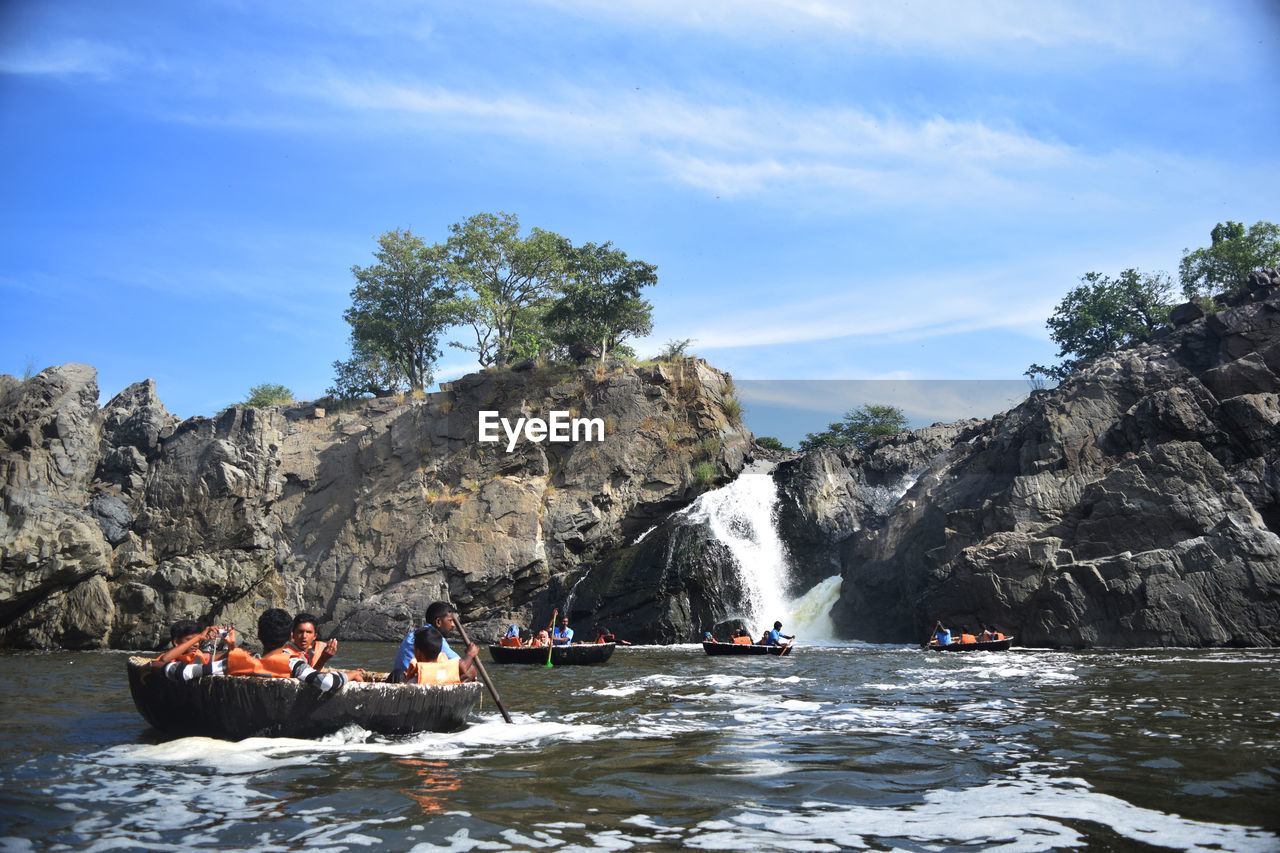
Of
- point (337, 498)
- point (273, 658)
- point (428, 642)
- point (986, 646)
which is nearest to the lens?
point (273, 658)

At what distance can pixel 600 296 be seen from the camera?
142 ft

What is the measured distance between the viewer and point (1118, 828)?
6.32 meters

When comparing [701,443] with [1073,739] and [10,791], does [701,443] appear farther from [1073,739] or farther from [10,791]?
[10,791]

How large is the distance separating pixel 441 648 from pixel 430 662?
28 centimetres

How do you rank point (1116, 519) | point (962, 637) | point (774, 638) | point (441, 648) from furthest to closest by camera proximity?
point (1116, 519) → point (774, 638) → point (962, 637) → point (441, 648)

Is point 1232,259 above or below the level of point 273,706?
above

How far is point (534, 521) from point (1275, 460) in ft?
86.1

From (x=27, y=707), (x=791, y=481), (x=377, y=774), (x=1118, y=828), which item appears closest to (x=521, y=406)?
(x=791, y=481)

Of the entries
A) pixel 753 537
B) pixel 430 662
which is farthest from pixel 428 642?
pixel 753 537

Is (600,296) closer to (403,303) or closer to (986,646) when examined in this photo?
(403,303)

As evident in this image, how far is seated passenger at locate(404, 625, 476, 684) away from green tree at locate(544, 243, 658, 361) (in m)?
32.3

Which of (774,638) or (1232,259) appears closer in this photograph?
(774,638)

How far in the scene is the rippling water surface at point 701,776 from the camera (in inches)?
246

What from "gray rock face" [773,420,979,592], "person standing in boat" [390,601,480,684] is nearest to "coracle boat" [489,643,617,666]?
"person standing in boat" [390,601,480,684]
